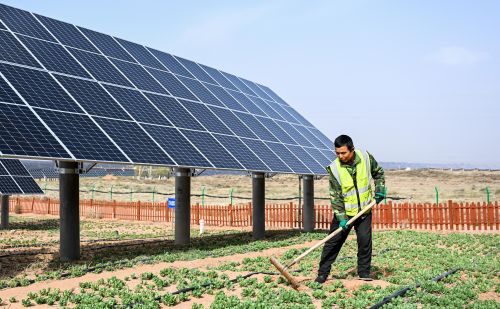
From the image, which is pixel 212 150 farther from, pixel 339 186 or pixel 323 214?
pixel 323 214

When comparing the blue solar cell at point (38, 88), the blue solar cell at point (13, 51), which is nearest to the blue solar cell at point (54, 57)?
the blue solar cell at point (13, 51)

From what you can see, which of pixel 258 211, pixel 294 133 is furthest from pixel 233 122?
pixel 294 133

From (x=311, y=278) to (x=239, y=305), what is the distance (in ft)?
8.14

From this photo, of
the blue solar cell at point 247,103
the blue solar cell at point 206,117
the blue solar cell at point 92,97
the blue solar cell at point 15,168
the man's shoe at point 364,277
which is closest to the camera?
the man's shoe at point 364,277

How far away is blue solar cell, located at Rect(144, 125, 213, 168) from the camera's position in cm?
1371

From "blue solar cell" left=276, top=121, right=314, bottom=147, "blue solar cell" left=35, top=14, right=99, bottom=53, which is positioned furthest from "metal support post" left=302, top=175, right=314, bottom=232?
"blue solar cell" left=35, top=14, right=99, bottom=53

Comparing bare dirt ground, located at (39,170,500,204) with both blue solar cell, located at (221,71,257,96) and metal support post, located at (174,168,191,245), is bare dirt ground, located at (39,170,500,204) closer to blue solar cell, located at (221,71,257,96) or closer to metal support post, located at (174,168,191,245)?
blue solar cell, located at (221,71,257,96)

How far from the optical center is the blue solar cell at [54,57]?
45.3 feet

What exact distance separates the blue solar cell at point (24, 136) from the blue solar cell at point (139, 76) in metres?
5.20

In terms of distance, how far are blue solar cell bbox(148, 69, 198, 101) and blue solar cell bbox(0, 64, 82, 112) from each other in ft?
16.2

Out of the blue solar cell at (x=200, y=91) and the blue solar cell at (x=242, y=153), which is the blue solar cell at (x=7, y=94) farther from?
the blue solar cell at (x=200, y=91)

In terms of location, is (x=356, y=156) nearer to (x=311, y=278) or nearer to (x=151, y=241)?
(x=311, y=278)

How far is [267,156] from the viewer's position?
17.7 metres

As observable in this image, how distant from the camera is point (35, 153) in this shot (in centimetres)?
1008
